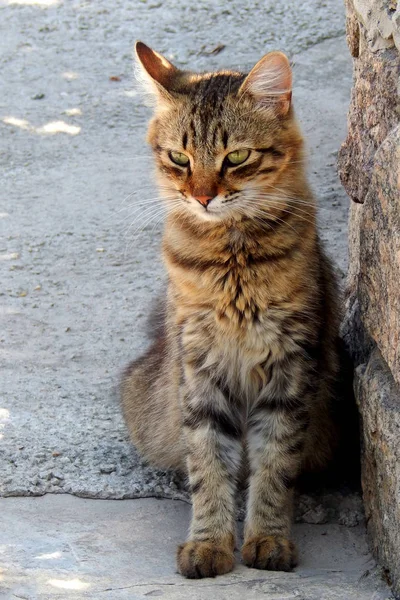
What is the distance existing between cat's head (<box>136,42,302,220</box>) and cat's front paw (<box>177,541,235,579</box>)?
4.05 feet

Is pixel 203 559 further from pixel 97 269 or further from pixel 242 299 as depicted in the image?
pixel 97 269

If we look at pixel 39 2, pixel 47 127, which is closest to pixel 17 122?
pixel 47 127

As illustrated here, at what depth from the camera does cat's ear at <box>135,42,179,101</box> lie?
4086 mm

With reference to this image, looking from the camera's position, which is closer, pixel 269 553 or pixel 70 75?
pixel 269 553

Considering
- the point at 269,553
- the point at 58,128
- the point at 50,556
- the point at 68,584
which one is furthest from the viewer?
the point at 58,128

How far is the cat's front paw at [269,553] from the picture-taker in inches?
150

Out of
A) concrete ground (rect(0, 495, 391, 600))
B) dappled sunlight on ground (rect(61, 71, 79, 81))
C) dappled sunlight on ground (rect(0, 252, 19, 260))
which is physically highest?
dappled sunlight on ground (rect(61, 71, 79, 81))

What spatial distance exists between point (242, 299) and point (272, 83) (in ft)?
2.77

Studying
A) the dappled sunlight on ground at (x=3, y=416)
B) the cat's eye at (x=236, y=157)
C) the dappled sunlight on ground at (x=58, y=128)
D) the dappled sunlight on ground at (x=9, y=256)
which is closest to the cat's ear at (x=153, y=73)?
the cat's eye at (x=236, y=157)

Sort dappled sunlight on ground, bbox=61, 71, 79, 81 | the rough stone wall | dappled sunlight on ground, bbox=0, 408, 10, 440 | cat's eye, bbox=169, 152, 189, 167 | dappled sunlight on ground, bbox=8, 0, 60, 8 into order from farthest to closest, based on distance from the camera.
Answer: dappled sunlight on ground, bbox=8, 0, 60, 8 → dappled sunlight on ground, bbox=61, 71, 79, 81 → dappled sunlight on ground, bbox=0, 408, 10, 440 → cat's eye, bbox=169, 152, 189, 167 → the rough stone wall

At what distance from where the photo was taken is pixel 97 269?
6.43 meters

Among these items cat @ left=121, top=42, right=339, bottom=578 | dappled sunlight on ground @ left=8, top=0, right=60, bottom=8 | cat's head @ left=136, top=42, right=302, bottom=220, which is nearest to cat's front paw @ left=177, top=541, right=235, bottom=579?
cat @ left=121, top=42, right=339, bottom=578

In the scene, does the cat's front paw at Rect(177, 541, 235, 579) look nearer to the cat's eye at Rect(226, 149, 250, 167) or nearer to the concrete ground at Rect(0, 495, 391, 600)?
the concrete ground at Rect(0, 495, 391, 600)

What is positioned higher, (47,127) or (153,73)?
(153,73)
